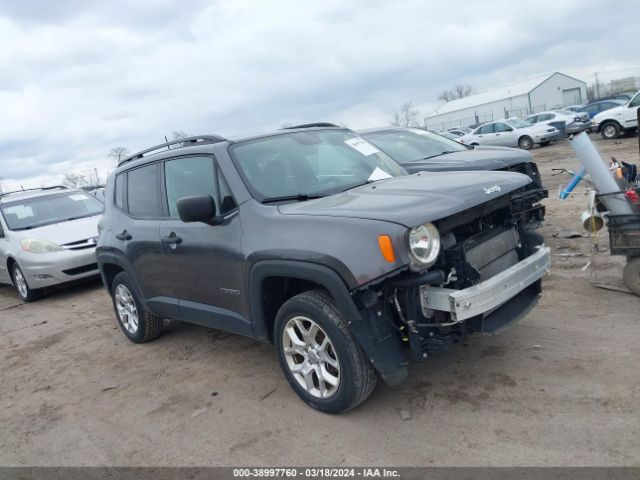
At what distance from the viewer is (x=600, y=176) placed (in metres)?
4.87

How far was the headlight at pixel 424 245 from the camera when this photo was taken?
2965 mm

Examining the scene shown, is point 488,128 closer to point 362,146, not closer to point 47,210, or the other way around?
point 47,210

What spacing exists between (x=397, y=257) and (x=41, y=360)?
4.45m

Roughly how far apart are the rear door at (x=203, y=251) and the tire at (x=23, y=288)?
16.4 feet

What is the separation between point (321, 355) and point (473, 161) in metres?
4.09

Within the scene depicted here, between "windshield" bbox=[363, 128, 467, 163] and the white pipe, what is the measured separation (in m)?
2.76

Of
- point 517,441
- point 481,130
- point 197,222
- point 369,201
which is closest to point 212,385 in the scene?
point 197,222

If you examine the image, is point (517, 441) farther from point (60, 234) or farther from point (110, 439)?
point (60, 234)

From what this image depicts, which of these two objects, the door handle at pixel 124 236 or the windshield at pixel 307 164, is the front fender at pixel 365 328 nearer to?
the windshield at pixel 307 164

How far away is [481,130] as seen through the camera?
25312 millimetres

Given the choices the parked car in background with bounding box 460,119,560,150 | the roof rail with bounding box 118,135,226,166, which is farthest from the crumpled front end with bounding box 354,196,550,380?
the parked car in background with bounding box 460,119,560,150

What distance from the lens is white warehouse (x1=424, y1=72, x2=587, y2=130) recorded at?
67688mm

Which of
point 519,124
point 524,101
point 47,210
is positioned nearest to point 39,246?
point 47,210

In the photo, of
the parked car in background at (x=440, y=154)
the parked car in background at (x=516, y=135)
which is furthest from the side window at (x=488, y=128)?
the parked car in background at (x=440, y=154)
